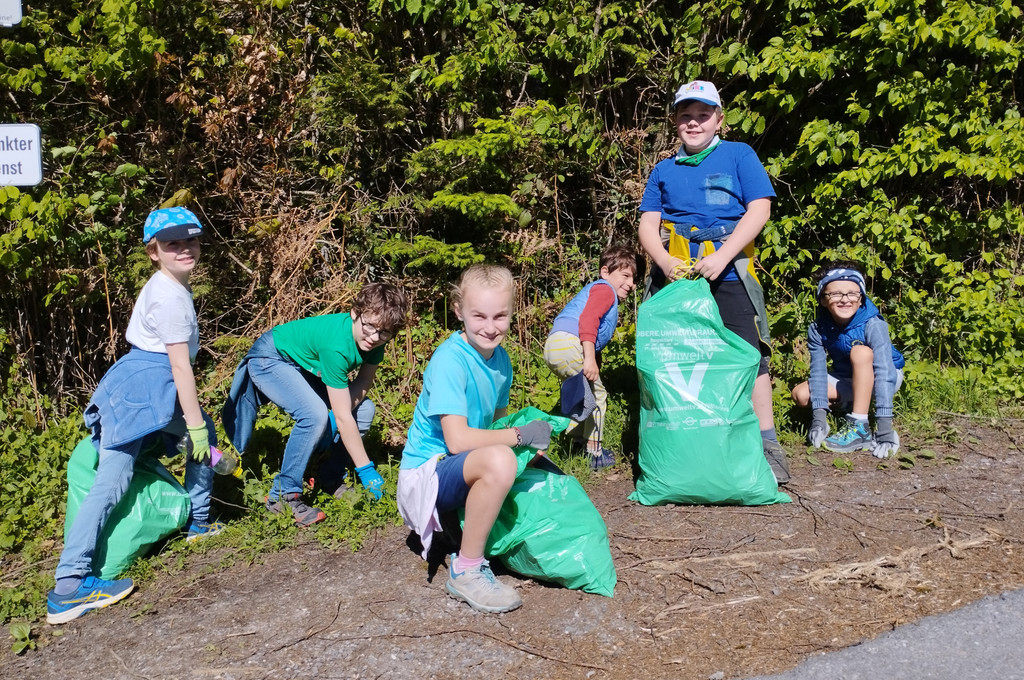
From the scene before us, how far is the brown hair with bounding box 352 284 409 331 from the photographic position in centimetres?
378

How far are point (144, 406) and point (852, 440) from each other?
343 cm

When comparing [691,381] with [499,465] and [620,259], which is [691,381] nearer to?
[620,259]

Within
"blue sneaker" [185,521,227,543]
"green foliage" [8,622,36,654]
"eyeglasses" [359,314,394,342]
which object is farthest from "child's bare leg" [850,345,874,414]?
"green foliage" [8,622,36,654]

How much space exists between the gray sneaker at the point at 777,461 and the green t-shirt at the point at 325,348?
191 centimetres

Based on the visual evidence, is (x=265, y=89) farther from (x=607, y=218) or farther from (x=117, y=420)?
(x=117, y=420)

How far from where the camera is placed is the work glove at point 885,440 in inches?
179

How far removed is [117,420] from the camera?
11.4ft

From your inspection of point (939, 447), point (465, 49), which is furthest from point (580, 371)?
point (465, 49)

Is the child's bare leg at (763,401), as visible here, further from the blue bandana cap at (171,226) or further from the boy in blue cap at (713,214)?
the blue bandana cap at (171,226)

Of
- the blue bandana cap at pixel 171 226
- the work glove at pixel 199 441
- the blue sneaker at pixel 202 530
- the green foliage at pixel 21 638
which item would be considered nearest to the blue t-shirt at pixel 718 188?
the blue bandana cap at pixel 171 226

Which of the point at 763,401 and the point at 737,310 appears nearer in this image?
the point at 737,310

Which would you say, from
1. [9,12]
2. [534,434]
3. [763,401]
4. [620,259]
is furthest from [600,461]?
[9,12]

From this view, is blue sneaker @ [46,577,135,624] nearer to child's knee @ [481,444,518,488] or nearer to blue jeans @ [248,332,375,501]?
blue jeans @ [248,332,375,501]

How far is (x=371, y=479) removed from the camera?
4.07 metres
